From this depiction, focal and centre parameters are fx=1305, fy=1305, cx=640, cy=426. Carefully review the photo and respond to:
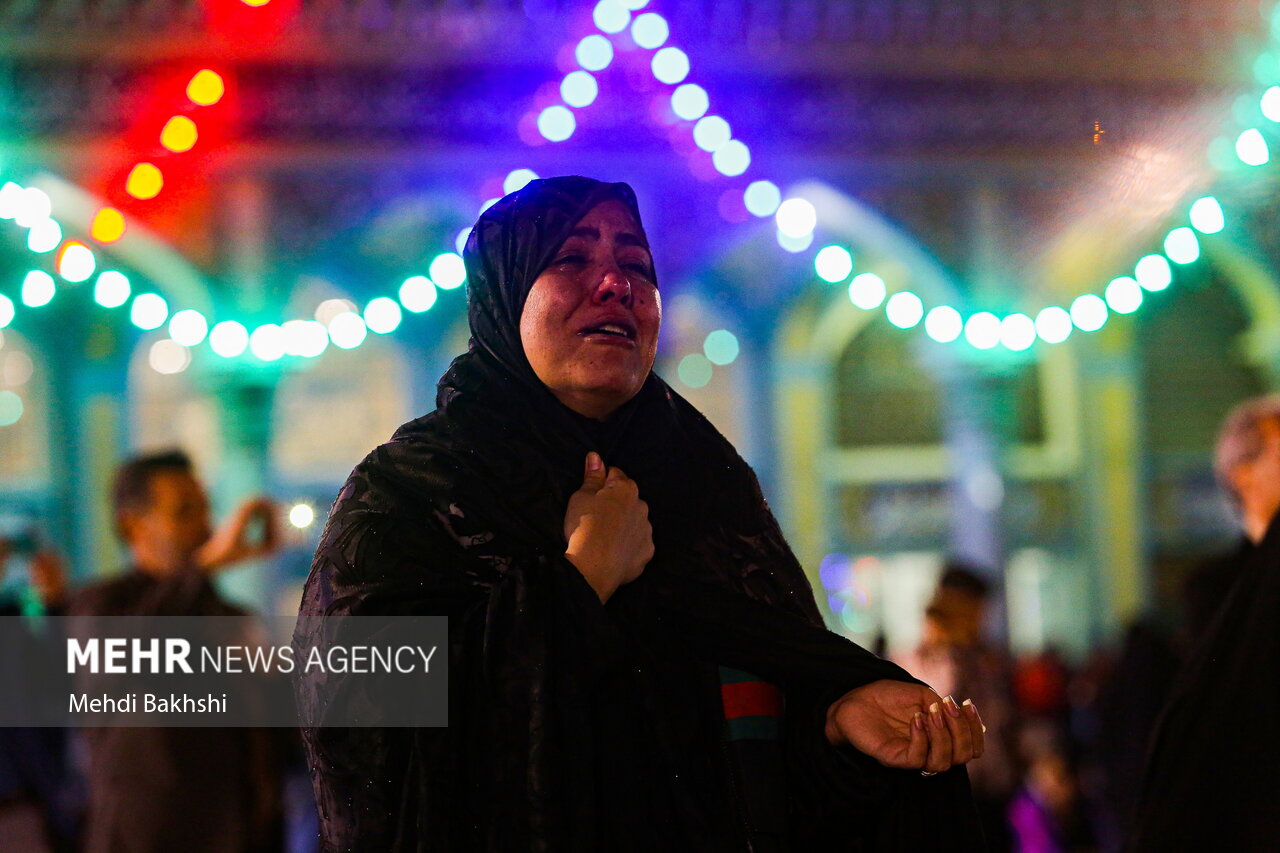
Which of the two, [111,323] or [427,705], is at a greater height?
[111,323]

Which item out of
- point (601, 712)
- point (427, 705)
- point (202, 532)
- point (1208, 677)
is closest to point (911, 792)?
point (601, 712)

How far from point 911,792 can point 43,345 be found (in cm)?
842

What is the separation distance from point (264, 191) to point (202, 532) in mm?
5205

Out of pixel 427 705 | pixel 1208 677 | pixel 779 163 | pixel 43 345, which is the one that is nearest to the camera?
pixel 427 705

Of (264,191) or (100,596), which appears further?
(264,191)

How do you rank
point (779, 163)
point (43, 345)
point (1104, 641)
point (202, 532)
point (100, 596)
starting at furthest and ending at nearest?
point (1104, 641)
point (43, 345)
point (779, 163)
point (202, 532)
point (100, 596)

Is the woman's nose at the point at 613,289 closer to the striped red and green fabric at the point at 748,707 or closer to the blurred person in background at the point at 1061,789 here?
the striped red and green fabric at the point at 748,707

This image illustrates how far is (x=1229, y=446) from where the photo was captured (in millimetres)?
2340

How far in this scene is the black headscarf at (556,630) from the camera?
3.69 ft

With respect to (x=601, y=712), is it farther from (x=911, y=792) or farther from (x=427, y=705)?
(x=911, y=792)

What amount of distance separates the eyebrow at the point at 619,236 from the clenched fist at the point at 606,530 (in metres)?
0.21

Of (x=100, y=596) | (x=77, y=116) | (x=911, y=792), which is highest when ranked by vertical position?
(x=77, y=116)

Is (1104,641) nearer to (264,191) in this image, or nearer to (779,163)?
(779,163)

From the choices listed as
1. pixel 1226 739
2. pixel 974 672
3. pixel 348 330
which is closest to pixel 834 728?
pixel 1226 739
